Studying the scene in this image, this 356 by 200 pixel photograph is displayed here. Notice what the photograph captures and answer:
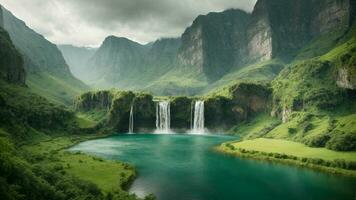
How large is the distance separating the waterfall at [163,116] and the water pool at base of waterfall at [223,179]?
8711 cm

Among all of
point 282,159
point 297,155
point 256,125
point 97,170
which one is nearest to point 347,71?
point 256,125

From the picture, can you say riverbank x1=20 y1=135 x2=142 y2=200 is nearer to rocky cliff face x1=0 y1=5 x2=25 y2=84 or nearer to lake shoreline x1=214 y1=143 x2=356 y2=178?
lake shoreline x1=214 y1=143 x2=356 y2=178

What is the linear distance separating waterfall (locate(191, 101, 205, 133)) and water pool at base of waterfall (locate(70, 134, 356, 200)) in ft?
280

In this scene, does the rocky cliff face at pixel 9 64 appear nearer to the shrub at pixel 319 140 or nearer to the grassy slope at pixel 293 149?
the grassy slope at pixel 293 149

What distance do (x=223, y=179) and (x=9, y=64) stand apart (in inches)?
5370

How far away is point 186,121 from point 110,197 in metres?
142

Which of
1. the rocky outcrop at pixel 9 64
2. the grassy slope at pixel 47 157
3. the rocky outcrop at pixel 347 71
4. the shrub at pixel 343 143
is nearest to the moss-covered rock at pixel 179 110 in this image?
the grassy slope at pixel 47 157

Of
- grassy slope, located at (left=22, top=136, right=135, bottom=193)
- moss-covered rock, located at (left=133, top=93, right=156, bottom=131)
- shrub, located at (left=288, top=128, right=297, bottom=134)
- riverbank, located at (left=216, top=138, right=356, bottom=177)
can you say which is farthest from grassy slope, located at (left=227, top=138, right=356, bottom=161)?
moss-covered rock, located at (left=133, top=93, right=156, bottom=131)

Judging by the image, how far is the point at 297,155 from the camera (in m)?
96.9

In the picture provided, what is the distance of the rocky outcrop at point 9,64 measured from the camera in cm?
16925

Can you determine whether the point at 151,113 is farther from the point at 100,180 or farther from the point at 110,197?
the point at 110,197

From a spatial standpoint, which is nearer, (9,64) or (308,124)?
(308,124)

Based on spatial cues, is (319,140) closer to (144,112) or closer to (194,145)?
(194,145)

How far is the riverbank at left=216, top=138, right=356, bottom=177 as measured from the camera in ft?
274
